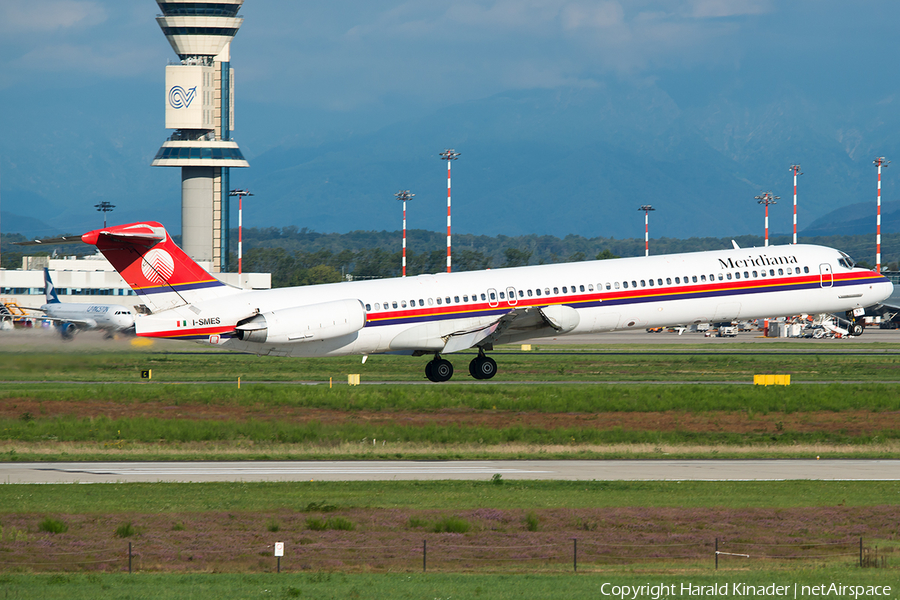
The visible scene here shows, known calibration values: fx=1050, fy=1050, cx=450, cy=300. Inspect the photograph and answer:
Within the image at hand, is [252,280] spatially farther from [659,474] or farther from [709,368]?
[659,474]

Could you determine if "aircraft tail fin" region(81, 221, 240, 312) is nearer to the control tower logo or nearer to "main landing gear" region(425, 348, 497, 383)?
"main landing gear" region(425, 348, 497, 383)

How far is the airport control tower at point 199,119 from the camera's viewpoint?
169750mm

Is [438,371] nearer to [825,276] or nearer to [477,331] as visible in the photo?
[477,331]

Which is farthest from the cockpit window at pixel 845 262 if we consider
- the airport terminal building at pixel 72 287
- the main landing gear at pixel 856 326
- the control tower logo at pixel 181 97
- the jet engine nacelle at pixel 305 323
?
the control tower logo at pixel 181 97

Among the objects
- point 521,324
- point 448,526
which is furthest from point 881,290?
point 448,526

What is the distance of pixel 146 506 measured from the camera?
2531 centimetres

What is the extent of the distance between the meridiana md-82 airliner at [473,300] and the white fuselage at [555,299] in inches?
1.8

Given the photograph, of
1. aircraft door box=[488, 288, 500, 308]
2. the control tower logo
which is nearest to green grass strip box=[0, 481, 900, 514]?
aircraft door box=[488, 288, 500, 308]

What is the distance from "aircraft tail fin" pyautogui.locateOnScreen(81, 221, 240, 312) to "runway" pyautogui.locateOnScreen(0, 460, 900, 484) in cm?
1006

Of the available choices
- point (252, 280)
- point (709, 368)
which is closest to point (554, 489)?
point (709, 368)

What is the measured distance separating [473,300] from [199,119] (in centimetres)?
13408

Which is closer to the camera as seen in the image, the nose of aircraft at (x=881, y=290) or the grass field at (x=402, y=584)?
the grass field at (x=402, y=584)

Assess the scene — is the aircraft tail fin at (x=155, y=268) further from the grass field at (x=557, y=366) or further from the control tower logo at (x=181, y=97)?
the control tower logo at (x=181, y=97)

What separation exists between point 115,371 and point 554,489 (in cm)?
4216
